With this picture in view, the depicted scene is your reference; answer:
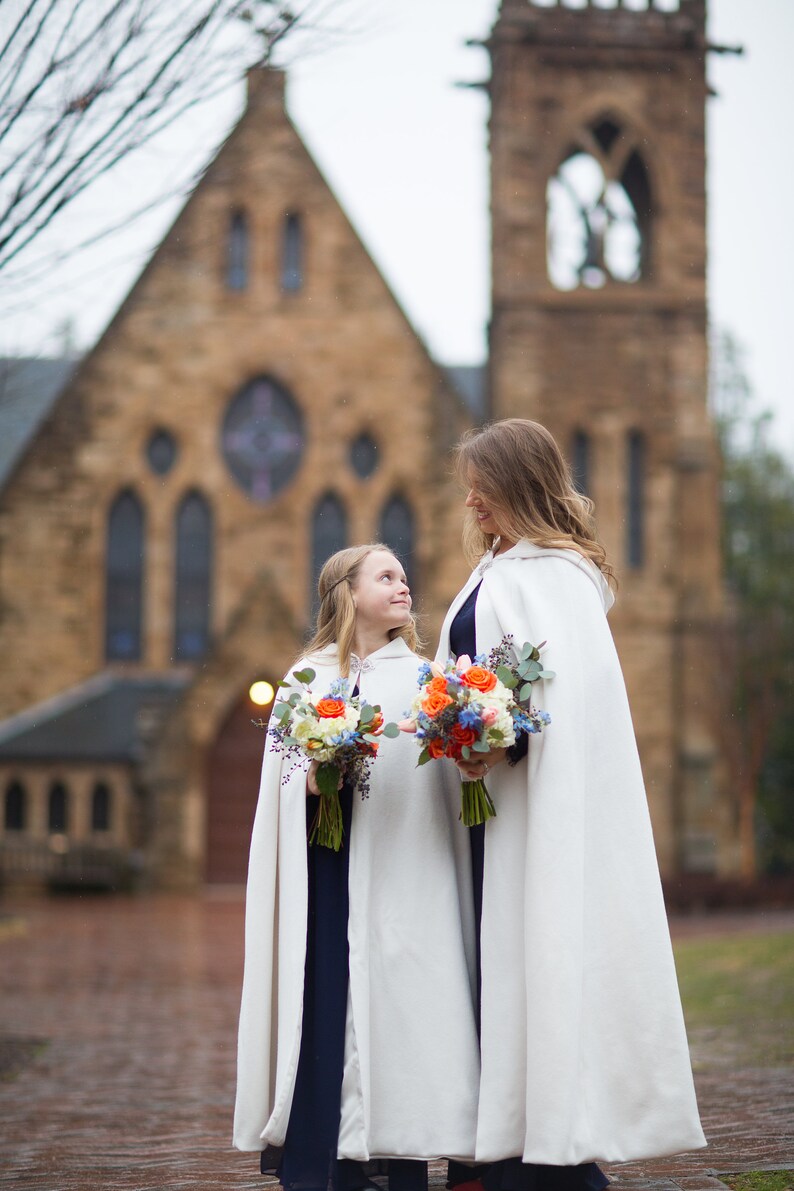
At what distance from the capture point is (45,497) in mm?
25375

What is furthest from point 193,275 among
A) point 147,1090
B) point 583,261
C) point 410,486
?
point 147,1090

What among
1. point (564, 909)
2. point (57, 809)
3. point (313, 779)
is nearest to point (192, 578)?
point (57, 809)

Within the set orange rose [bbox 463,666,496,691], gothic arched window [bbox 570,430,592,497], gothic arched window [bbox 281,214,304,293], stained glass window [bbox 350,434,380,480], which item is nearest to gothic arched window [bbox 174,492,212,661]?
stained glass window [bbox 350,434,380,480]

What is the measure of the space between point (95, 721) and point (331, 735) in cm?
2060

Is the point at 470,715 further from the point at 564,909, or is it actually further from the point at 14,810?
the point at 14,810

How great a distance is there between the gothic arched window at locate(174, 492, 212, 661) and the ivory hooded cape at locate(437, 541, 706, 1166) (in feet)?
69.1

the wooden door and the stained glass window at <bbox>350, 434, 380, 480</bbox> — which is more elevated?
the stained glass window at <bbox>350, 434, 380, 480</bbox>

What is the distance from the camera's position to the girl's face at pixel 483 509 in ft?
16.3

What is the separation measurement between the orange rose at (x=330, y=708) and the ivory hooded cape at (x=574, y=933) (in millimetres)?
537

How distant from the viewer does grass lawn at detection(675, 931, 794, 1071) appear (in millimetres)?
8727

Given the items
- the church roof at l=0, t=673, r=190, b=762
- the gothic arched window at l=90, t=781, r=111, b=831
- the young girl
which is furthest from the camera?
the gothic arched window at l=90, t=781, r=111, b=831

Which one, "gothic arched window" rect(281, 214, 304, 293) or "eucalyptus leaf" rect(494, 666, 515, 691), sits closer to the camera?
"eucalyptus leaf" rect(494, 666, 515, 691)

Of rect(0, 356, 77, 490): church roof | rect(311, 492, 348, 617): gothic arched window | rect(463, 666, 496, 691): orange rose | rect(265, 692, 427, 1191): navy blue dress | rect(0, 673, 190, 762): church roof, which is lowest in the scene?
rect(0, 673, 190, 762): church roof

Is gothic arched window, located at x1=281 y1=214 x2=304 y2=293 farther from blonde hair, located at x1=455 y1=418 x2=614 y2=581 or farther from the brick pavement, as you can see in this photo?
blonde hair, located at x1=455 y1=418 x2=614 y2=581
